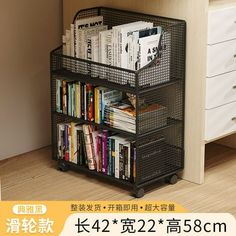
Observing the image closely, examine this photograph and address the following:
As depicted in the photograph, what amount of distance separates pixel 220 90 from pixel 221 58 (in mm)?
139

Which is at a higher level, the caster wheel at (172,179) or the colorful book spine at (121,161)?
the colorful book spine at (121,161)

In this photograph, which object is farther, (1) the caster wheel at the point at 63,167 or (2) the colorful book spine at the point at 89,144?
(1) the caster wheel at the point at 63,167

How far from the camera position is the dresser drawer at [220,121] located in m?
3.22

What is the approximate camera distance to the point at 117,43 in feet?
10.1

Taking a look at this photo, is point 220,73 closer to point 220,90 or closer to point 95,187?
point 220,90

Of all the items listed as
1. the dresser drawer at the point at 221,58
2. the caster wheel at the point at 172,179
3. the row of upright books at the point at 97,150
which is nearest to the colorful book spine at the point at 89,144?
the row of upright books at the point at 97,150

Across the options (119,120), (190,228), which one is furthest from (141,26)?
(190,228)

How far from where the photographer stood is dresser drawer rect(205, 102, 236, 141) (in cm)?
322

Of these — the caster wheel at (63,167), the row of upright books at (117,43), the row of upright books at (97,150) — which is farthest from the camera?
the caster wheel at (63,167)

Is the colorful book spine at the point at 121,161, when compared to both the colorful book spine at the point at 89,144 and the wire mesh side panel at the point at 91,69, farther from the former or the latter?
the wire mesh side panel at the point at 91,69

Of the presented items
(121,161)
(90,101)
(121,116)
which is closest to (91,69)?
(90,101)

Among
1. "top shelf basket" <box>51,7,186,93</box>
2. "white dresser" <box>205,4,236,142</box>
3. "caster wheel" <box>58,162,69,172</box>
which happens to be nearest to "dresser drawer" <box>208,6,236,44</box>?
"white dresser" <box>205,4,236,142</box>

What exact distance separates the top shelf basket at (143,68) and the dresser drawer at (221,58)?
0.12 m

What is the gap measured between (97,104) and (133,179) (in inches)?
13.9
